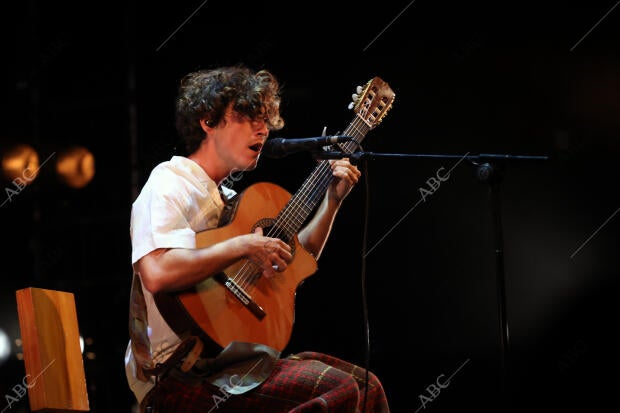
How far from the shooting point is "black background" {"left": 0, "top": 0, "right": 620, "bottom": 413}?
428 centimetres

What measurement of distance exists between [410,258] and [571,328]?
952 millimetres

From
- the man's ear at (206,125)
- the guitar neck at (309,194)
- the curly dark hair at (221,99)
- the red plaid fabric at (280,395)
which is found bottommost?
the red plaid fabric at (280,395)

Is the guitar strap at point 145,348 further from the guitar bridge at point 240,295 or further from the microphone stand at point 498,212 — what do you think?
the microphone stand at point 498,212

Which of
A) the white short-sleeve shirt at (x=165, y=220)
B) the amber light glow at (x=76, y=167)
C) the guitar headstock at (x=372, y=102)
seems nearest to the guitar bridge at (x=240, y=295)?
the white short-sleeve shirt at (x=165, y=220)

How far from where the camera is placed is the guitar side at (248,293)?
98.3 inches

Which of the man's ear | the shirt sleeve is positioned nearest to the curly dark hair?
the man's ear

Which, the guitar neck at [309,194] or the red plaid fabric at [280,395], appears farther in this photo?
the guitar neck at [309,194]

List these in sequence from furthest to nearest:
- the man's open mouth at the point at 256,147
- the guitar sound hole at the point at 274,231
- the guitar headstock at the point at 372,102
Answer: the guitar headstock at the point at 372,102 < the man's open mouth at the point at 256,147 < the guitar sound hole at the point at 274,231

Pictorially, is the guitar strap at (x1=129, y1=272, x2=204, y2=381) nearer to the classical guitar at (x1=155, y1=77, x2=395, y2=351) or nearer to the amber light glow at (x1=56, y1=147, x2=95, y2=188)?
the classical guitar at (x1=155, y1=77, x2=395, y2=351)

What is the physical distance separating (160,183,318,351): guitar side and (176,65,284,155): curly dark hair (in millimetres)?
329

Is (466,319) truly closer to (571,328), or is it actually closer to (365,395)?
(571,328)

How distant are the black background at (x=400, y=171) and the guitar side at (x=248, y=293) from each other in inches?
60.5

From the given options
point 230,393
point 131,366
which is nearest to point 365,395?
point 230,393

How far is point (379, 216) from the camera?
14.9 ft
